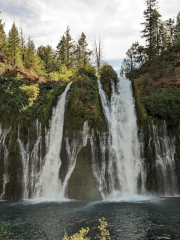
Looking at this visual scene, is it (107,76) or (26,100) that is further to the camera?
(107,76)

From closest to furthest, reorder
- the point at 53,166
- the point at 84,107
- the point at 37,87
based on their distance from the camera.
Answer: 1. the point at 53,166
2. the point at 84,107
3. the point at 37,87

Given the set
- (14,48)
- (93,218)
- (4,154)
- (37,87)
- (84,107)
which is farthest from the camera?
(14,48)

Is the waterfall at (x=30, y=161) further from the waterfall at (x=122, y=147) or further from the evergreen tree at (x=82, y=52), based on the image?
the evergreen tree at (x=82, y=52)

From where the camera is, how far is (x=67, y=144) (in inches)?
823

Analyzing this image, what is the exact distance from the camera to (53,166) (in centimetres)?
2061

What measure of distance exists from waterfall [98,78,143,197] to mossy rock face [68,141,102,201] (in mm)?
1334

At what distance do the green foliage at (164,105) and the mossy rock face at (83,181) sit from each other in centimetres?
831

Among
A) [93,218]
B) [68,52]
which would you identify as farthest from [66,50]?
[93,218]

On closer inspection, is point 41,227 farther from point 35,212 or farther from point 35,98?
point 35,98

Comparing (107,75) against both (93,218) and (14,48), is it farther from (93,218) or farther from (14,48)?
(93,218)

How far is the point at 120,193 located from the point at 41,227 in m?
8.76

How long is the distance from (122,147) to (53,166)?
694 cm

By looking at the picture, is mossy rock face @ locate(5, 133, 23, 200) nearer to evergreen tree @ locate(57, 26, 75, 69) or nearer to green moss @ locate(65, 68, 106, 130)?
green moss @ locate(65, 68, 106, 130)

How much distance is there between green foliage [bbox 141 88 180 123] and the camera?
22.5m
